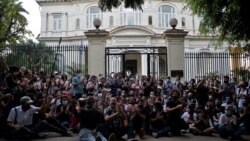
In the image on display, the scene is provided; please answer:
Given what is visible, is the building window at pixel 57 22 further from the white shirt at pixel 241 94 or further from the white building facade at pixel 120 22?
the white shirt at pixel 241 94

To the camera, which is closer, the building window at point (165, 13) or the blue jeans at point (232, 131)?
the blue jeans at point (232, 131)

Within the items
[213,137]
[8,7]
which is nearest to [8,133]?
[213,137]

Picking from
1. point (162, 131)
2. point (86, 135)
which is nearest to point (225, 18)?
point (162, 131)

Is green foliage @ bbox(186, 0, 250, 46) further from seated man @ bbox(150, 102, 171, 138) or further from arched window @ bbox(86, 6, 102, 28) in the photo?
arched window @ bbox(86, 6, 102, 28)

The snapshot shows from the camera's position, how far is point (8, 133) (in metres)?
11.4

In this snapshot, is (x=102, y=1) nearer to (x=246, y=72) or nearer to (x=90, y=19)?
(x=246, y=72)

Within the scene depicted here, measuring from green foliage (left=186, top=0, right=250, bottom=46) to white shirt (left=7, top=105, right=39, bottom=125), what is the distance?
271 inches

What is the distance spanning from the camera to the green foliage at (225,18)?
37.5ft

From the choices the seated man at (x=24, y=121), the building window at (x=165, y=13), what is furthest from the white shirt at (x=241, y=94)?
the building window at (x=165, y=13)

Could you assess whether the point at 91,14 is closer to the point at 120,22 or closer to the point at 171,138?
the point at 120,22

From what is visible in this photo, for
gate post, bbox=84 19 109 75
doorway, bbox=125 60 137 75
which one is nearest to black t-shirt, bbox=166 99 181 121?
gate post, bbox=84 19 109 75

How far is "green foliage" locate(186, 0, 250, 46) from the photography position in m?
11.4

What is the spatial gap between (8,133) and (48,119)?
1435mm

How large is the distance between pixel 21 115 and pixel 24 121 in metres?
0.24
